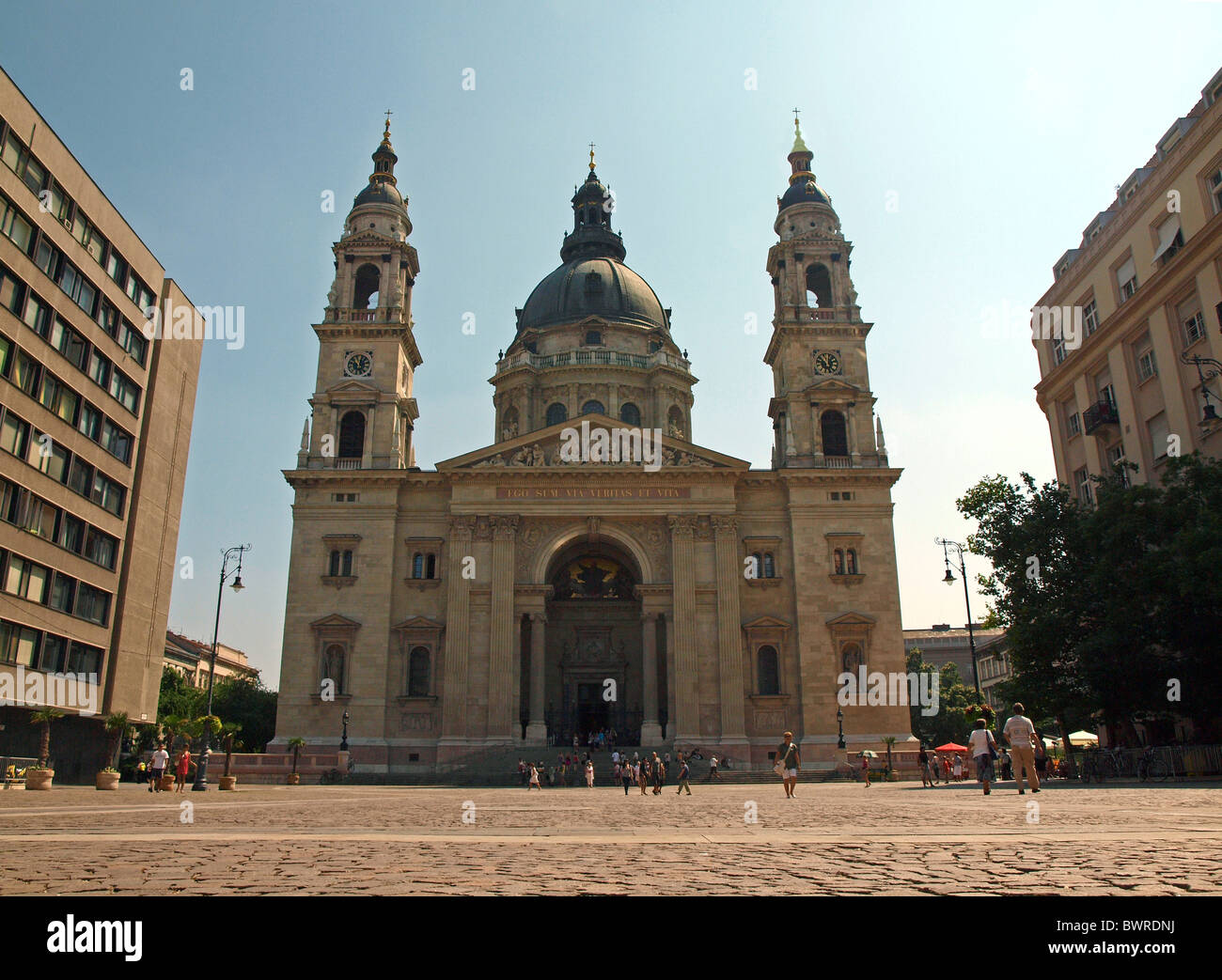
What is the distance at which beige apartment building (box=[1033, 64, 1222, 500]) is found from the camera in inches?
1182

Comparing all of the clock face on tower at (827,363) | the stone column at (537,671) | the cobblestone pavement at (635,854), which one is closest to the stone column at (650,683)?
the stone column at (537,671)

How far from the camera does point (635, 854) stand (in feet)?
22.5

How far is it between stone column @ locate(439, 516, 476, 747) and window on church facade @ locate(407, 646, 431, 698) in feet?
4.58

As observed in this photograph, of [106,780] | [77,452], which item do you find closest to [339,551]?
[77,452]

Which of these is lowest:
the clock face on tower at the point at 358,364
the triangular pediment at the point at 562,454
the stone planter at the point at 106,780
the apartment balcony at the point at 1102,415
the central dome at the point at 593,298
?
the stone planter at the point at 106,780

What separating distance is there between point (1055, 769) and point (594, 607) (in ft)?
84.4

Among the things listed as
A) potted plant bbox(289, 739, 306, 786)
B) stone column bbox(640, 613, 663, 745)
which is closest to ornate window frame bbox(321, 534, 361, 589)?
potted plant bbox(289, 739, 306, 786)

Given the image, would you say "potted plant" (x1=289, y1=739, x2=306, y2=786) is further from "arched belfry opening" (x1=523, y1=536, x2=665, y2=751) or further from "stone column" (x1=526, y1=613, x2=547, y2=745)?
"arched belfry opening" (x1=523, y1=536, x2=665, y2=751)

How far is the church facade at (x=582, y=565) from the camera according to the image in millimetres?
45562

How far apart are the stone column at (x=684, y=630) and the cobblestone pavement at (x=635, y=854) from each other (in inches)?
1298

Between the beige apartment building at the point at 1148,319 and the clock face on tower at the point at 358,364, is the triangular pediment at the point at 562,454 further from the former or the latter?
the beige apartment building at the point at 1148,319

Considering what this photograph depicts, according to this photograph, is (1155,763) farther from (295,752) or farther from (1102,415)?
(295,752)
